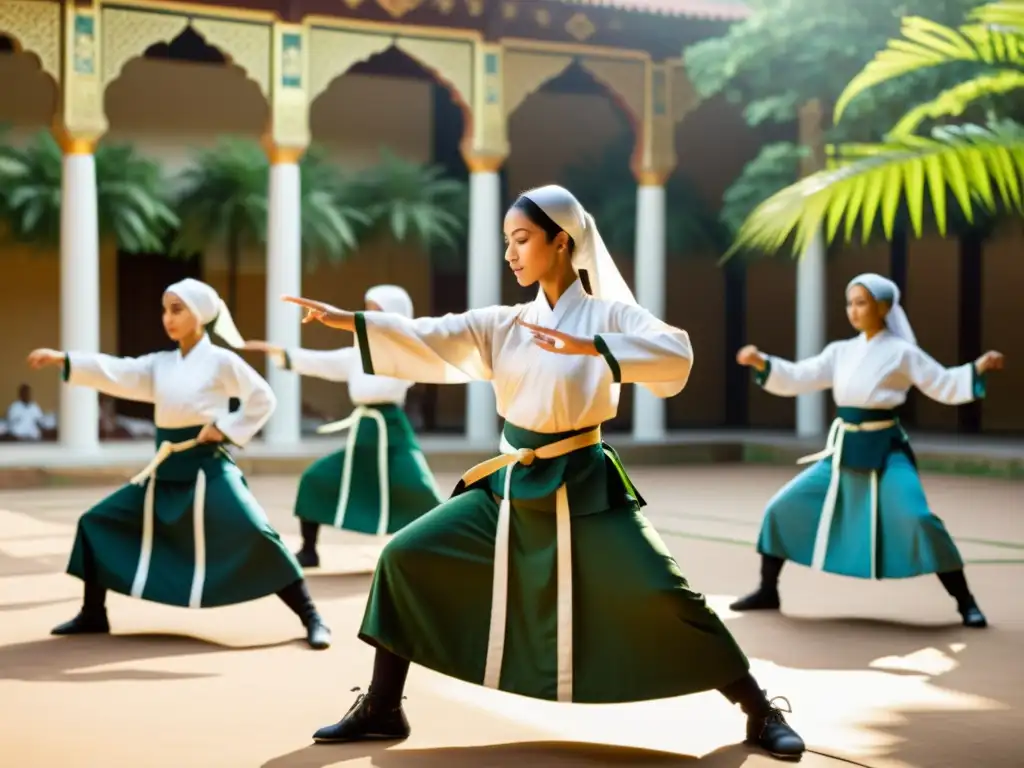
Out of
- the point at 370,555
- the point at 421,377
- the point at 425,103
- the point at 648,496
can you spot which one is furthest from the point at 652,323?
the point at 425,103

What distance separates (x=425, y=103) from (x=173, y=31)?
4.86 m

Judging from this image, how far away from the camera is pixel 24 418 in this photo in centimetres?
1561

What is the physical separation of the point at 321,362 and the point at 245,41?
322 inches

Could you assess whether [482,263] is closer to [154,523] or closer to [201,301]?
[201,301]

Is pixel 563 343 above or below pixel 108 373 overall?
above

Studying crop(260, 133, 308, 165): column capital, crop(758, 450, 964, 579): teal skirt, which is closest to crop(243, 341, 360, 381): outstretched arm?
crop(758, 450, 964, 579): teal skirt

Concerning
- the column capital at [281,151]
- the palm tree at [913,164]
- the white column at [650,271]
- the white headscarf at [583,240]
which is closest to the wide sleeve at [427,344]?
the white headscarf at [583,240]

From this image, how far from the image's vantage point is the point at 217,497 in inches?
222

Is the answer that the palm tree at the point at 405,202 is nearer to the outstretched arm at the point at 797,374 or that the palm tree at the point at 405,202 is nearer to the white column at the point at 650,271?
the white column at the point at 650,271

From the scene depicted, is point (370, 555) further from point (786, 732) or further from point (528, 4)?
point (528, 4)

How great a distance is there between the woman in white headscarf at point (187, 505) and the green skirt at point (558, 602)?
1619 millimetres

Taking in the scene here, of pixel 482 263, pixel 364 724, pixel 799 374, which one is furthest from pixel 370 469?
pixel 482 263

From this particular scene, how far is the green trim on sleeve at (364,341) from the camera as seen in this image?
12.5 feet

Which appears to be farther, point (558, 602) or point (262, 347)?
point (262, 347)
